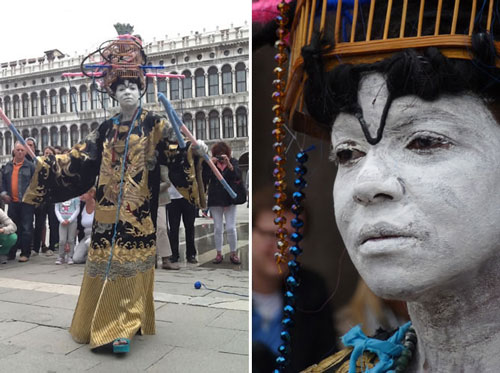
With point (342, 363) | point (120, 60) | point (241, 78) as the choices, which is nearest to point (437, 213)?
point (342, 363)

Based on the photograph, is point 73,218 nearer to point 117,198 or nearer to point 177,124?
point 117,198

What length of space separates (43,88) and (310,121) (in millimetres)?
1895

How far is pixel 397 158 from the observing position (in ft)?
3.27

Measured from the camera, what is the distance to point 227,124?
2.27 meters

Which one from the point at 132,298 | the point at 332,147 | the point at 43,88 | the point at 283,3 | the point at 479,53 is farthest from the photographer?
the point at 43,88

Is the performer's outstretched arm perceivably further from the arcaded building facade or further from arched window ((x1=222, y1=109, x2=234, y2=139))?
arched window ((x1=222, y1=109, x2=234, y2=139))

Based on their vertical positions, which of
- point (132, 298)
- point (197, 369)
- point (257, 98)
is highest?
point (257, 98)

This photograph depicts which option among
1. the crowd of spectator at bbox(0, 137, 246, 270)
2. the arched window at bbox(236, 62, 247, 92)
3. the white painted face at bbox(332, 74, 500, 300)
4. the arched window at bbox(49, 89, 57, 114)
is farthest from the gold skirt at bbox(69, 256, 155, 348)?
the white painted face at bbox(332, 74, 500, 300)

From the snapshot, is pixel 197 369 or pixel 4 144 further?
pixel 4 144

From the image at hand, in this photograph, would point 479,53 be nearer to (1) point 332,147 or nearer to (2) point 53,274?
(1) point 332,147

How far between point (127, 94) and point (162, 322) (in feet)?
4.00

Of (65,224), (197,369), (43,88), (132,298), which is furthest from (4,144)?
(197,369)

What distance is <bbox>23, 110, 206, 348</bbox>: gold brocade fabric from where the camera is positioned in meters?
2.38

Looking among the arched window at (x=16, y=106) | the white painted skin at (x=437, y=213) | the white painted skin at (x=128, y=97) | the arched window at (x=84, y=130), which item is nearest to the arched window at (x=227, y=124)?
the white painted skin at (x=128, y=97)
